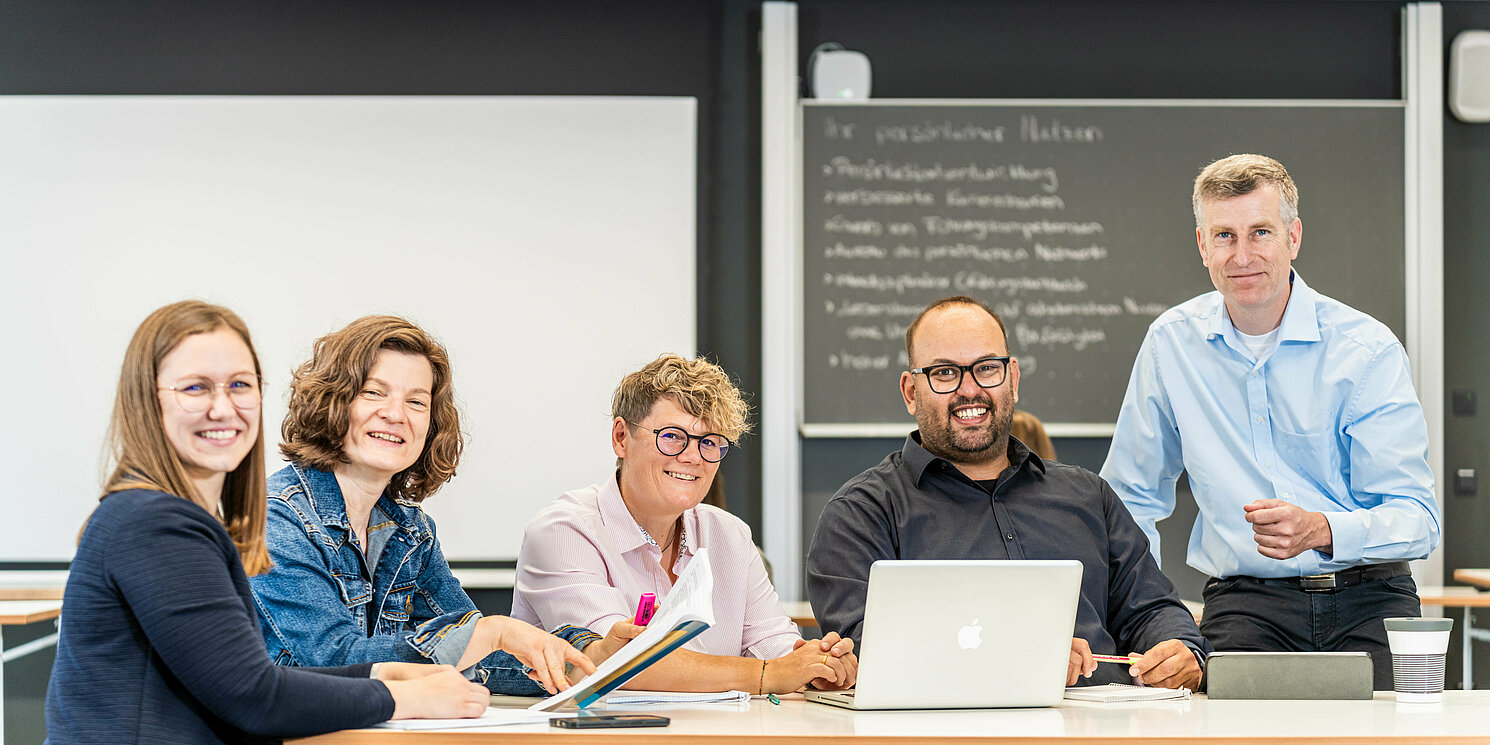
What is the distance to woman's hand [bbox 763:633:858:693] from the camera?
1.92 m

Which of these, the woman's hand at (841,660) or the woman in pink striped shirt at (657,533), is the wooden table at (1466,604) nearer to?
the woman in pink striped shirt at (657,533)

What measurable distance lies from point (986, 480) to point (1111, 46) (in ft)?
7.81

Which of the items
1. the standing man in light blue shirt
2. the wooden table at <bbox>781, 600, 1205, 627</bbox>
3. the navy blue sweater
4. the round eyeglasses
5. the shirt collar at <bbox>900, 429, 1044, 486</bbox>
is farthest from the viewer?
the wooden table at <bbox>781, 600, 1205, 627</bbox>

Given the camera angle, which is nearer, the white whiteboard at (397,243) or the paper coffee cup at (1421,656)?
the paper coffee cup at (1421,656)

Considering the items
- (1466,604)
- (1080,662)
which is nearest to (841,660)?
(1080,662)

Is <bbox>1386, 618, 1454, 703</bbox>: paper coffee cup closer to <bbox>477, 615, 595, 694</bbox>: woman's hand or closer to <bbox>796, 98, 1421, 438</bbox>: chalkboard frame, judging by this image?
<bbox>477, 615, 595, 694</bbox>: woman's hand

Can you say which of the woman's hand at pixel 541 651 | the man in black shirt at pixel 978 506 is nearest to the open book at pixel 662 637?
the woman's hand at pixel 541 651

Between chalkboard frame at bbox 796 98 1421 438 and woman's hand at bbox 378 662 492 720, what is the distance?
255cm

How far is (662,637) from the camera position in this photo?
1.58 m

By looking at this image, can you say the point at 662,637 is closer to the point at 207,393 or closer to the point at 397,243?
the point at 207,393

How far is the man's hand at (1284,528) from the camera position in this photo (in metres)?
2.29

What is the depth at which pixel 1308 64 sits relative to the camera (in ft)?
14.2

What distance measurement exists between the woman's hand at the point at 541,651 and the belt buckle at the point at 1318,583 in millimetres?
1661

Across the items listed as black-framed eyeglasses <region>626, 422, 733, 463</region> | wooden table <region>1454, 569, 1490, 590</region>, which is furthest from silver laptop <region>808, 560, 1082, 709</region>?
wooden table <region>1454, 569, 1490, 590</region>
